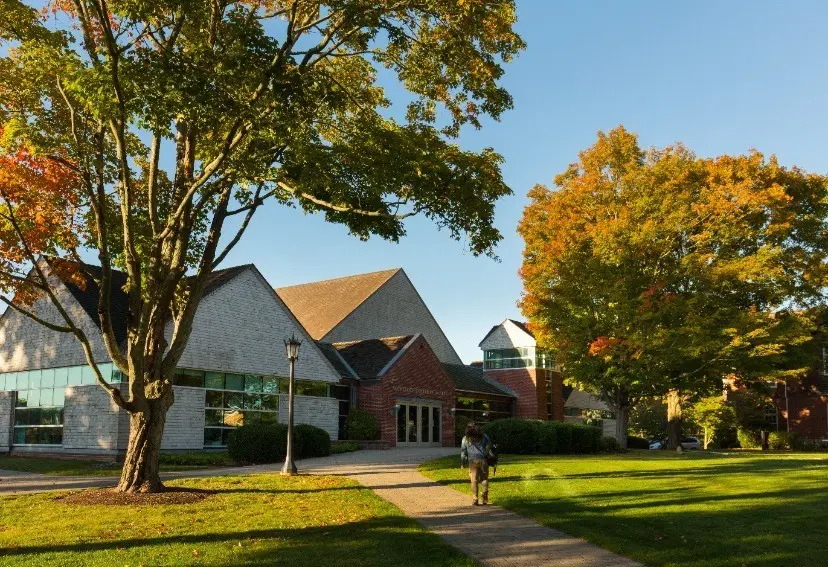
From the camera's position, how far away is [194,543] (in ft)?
29.1

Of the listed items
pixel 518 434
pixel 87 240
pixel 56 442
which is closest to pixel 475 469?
pixel 87 240

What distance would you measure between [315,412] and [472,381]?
47.0ft

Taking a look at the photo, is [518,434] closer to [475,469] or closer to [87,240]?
[475,469]

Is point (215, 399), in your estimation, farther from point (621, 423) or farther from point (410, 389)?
point (621, 423)

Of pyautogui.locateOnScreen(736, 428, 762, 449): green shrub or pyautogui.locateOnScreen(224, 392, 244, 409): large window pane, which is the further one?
pyautogui.locateOnScreen(736, 428, 762, 449): green shrub

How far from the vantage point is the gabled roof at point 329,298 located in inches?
1586

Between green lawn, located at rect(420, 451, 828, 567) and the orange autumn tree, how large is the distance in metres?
8.48

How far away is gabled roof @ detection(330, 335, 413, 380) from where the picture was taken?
111 feet

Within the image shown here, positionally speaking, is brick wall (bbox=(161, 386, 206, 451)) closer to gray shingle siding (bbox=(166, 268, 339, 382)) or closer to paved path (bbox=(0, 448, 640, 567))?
gray shingle siding (bbox=(166, 268, 339, 382))

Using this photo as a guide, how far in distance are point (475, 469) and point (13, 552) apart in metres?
7.41

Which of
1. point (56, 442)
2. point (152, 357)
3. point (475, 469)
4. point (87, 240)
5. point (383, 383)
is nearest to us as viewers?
point (475, 469)

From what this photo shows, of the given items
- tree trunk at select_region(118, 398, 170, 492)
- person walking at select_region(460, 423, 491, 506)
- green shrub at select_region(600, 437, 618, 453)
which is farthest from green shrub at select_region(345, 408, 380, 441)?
person walking at select_region(460, 423, 491, 506)

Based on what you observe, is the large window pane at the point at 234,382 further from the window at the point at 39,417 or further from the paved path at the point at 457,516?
the paved path at the point at 457,516

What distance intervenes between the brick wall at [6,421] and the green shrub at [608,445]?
82.4ft
